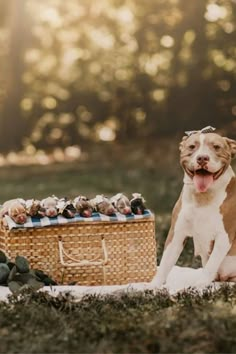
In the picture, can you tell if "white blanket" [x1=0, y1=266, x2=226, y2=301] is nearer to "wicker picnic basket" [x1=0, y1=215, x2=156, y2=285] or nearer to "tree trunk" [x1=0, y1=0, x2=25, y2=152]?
"wicker picnic basket" [x1=0, y1=215, x2=156, y2=285]

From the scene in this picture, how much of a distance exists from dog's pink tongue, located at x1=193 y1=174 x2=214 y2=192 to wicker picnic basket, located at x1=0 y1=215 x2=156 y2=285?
75cm

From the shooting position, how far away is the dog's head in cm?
543

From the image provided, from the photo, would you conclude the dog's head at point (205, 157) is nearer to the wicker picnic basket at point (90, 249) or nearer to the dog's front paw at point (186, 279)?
the dog's front paw at point (186, 279)

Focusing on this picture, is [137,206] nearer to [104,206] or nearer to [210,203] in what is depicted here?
[104,206]

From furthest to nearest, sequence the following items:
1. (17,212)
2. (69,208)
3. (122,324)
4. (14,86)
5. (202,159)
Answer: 1. (14,86)
2. (69,208)
3. (17,212)
4. (202,159)
5. (122,324)

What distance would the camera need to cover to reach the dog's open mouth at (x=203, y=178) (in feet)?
17.9

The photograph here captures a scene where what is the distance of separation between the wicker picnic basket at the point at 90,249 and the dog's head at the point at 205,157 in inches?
29.3

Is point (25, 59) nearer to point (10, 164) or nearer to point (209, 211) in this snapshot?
point (10, 164)

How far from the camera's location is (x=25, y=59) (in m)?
26.6

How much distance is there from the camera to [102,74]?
26.0 meters

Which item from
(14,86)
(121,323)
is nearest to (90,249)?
(121,323)

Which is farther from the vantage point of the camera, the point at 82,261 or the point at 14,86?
the point at 14,86

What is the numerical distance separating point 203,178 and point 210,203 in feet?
0.57

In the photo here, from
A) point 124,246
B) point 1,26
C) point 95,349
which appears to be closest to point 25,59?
point 1,26
